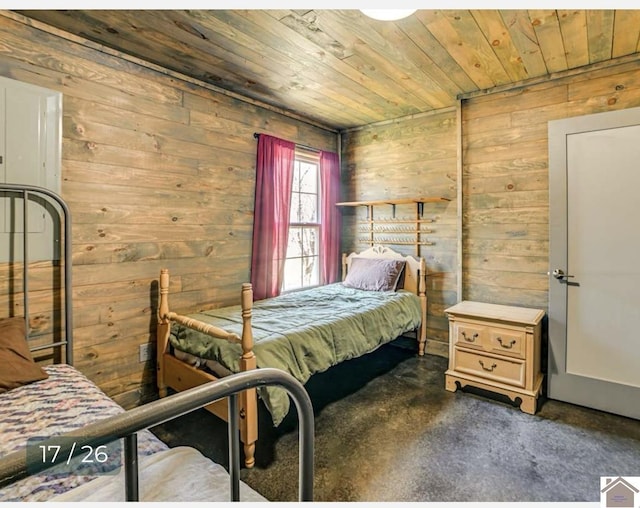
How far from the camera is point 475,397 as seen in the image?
2.64 m

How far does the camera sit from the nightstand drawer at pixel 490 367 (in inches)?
98.2

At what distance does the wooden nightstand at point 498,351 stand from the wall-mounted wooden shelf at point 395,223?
0.94 metres

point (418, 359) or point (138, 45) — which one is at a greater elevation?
point (138, 45)

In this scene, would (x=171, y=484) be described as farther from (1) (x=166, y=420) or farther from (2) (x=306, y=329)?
(2) (x=306, y=329)

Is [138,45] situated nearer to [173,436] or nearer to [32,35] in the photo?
[32,35]

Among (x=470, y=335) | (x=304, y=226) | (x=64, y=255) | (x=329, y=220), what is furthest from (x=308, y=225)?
(x=64, y=255)

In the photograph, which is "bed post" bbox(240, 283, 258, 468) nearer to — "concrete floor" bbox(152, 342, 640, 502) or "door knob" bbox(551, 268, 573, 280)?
"concrete floor" bbox(152, 342, 640, 502)

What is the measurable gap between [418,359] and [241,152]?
2.41 m

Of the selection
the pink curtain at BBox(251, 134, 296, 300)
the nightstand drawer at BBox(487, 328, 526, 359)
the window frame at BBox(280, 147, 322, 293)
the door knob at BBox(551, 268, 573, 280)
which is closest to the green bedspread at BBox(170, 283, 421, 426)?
the pink curtain at BBox(251, 134, 296, 300)

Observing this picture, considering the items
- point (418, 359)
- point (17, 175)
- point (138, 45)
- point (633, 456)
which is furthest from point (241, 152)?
point (633, 456)

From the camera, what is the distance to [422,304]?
341cm

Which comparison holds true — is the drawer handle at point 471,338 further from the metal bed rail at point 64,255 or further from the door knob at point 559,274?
the metal bed rail at point 64,255

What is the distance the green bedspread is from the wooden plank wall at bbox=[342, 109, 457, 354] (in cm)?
29

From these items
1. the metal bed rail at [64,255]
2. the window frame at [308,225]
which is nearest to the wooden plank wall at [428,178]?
the window frame at [308,225]
